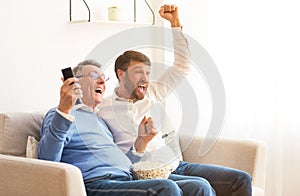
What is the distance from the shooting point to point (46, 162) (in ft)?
7.62

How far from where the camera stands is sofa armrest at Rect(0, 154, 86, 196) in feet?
7.29

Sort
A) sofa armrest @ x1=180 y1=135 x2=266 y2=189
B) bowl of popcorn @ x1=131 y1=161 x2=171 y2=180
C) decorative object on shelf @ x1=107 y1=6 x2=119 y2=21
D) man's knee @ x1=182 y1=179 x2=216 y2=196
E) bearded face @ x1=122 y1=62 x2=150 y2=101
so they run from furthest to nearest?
decorative object on shelf @ x1=107 y1=6 x2=119 y2=21
sofa armrest @ x1=180 y1=135 x2=266 y2=189
bearded face @ x1=122 y1=62 x2=150 y2=101
bowl of popcorn @ x1=131 y1=161 x2=171 y2=180
man's knee @ x1=182 y1=179 x2=216 y2=196

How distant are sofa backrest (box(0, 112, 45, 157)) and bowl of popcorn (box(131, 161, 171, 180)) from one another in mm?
473

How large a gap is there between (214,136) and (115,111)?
68 cm

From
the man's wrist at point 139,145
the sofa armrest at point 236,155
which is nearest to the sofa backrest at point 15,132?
the man's wrist at point 139,145

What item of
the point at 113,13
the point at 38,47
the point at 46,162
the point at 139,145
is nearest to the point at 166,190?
the point at 139,145

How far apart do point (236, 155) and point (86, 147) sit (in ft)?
2.61

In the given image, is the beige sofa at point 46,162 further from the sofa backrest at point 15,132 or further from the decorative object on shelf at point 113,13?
the decorative object on shelf at point 113,13

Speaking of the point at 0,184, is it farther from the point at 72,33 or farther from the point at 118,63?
the point at 72,33

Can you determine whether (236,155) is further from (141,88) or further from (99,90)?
(99,90)

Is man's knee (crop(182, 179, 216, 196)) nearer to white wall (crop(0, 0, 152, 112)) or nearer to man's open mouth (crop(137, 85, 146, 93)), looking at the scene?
man's open mouth (crop(137, 85, 146, 93))


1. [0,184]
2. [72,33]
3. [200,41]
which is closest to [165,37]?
[200,41]

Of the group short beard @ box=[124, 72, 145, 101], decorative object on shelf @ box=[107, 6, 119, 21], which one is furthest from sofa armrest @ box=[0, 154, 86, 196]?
decorative object on shelf @ box=[107, 6, 119, 21]

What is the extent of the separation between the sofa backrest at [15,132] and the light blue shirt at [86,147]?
0.13m
